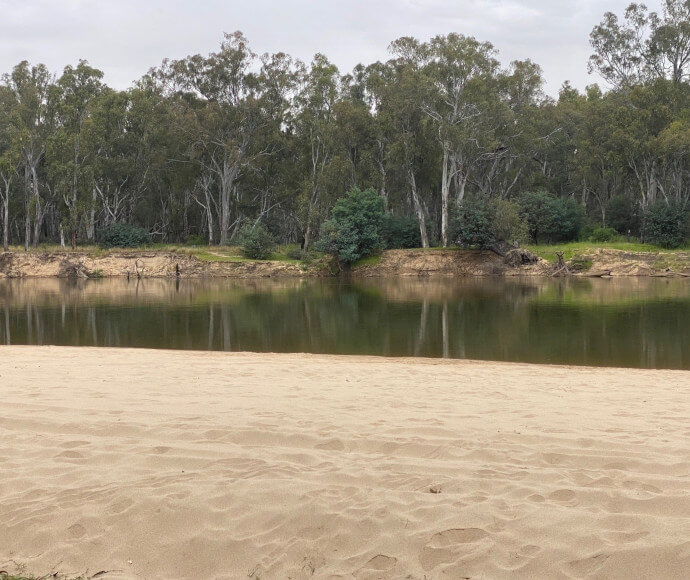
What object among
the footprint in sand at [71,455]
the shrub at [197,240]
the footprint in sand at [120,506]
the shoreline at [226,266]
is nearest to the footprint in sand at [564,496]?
the footprint in sand at [120,506]

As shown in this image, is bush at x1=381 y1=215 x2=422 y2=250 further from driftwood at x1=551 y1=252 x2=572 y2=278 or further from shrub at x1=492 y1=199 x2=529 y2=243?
driftwood at x1=551 y1=252 x2=572 y2=278

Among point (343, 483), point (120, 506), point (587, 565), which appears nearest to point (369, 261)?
point (343, 483)

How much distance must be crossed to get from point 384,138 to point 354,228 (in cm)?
1042

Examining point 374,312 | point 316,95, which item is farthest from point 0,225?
point 374,312

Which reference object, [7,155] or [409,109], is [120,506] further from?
[7,155]

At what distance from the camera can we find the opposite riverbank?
49.9 meters

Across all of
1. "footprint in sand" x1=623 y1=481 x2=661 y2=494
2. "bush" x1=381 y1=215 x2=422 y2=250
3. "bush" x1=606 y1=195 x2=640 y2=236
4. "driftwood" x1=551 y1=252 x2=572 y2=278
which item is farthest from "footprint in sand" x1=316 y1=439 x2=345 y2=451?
"bush" x1=606 y1=195 x2=640 y2=236

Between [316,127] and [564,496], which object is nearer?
[564,496]

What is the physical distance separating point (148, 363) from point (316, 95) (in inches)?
1986

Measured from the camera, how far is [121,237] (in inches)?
2267

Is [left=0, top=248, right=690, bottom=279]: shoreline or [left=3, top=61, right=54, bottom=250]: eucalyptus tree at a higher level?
[left=3, top=61, right=54, bottom=250]: eucalyptus tree

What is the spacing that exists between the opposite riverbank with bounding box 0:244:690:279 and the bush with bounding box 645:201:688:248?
1.80 meters

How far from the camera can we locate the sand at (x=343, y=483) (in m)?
3.67

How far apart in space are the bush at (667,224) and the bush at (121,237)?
153 feet
